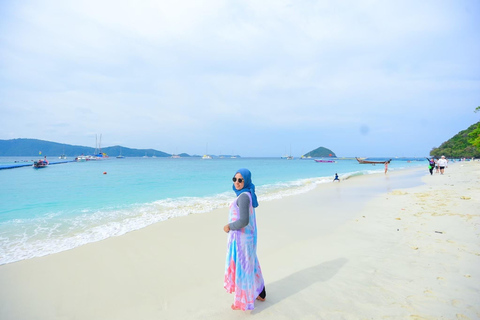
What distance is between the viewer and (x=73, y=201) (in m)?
13.6

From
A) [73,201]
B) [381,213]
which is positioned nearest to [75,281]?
[381,213]

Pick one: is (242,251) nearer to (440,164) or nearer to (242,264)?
(242,264)

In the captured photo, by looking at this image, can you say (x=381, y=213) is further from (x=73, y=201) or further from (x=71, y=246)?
(x=73, y=201)

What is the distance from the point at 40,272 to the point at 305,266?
523 cm

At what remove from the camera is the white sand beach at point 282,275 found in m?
3.22

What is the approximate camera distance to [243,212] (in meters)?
2.93

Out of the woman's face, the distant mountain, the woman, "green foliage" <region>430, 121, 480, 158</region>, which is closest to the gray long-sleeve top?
the woman

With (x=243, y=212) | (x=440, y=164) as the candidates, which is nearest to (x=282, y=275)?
(x=243, y=212)

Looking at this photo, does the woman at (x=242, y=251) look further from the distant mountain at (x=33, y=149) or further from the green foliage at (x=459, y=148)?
the distant mountain at (x=33, y=149)

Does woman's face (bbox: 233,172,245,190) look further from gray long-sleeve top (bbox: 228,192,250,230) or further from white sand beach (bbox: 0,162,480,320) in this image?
white sand beach (bbox: 0,162,480,320)

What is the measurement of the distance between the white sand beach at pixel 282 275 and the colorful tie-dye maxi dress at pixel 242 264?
29 cm

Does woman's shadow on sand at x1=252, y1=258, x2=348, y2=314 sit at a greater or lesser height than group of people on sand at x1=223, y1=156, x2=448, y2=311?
lesser

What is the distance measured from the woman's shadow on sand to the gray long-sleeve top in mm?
1261

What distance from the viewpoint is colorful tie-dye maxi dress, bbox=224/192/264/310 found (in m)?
3.02
